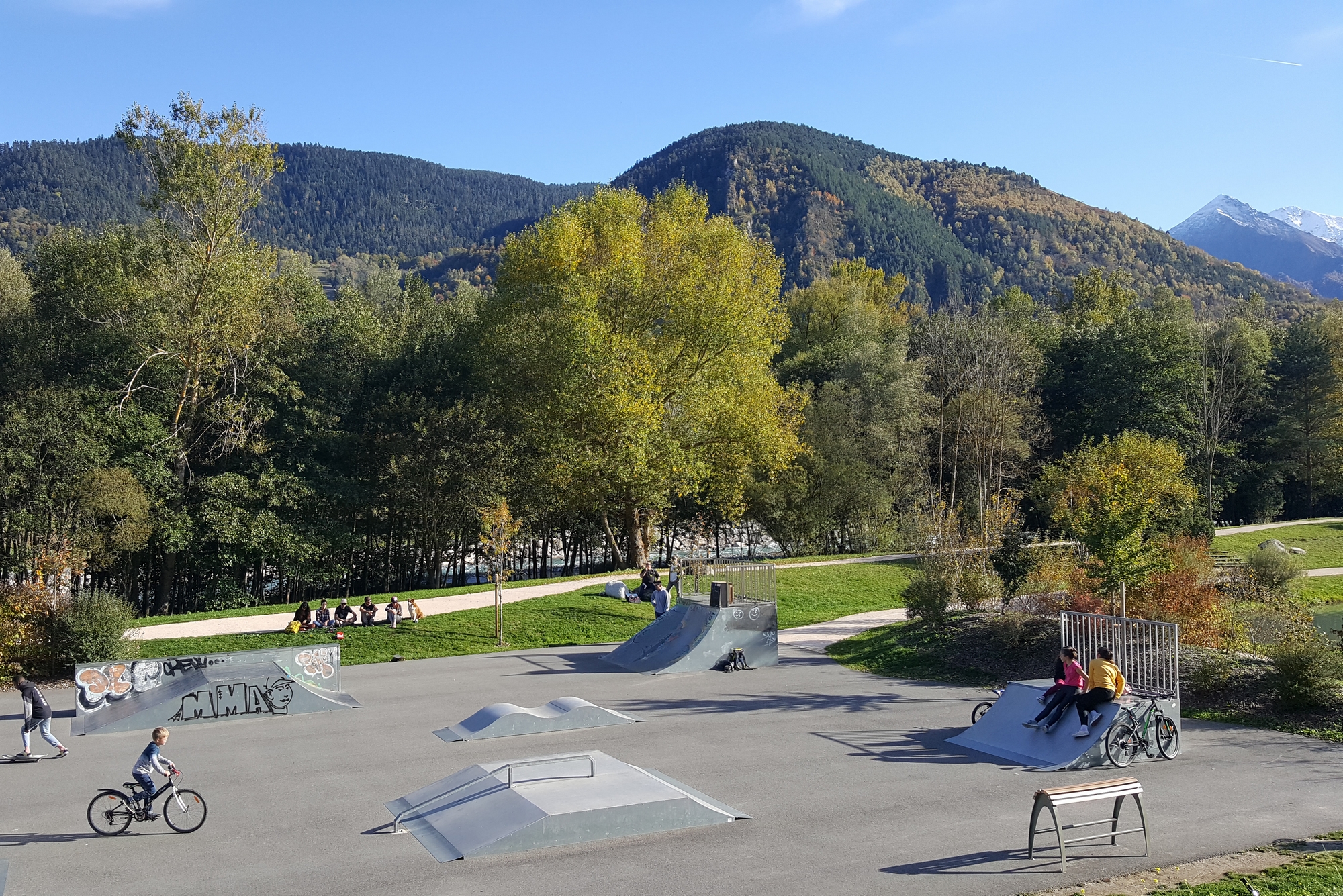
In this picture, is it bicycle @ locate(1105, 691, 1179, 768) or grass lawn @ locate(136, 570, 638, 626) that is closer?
bicycle @ locate(1105, 691, 1179, 768)

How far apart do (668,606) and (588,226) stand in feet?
56.8

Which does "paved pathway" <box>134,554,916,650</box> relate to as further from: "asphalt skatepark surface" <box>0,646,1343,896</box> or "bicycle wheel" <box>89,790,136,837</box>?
"bicycle wheel" <box>89,790,136,837</box>

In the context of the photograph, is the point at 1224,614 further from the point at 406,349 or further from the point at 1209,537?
the point at 406,349

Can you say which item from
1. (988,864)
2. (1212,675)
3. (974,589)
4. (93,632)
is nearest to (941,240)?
(974,589)

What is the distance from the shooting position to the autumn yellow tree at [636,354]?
35.8m

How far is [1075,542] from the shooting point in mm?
34344

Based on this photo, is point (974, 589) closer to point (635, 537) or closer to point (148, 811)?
point (635, 537)

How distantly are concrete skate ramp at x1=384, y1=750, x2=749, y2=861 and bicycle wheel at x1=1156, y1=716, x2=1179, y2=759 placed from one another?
22.3ft

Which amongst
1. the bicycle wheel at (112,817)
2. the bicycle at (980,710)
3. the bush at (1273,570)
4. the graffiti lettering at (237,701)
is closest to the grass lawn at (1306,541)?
the bush at (1273,570)

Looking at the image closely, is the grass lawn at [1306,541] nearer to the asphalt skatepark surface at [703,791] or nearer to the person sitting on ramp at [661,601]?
the person sitting on ramp at [661,601]

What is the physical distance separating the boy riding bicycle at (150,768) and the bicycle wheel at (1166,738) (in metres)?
13.5

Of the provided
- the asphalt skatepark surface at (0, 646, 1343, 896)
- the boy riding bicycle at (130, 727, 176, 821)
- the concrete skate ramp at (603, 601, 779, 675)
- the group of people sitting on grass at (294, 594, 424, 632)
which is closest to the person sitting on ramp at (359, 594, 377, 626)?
the group of people sitting on grass at (294, 594, 424, 632)

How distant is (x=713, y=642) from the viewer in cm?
2345

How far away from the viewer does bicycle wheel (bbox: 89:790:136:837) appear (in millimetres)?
11391
